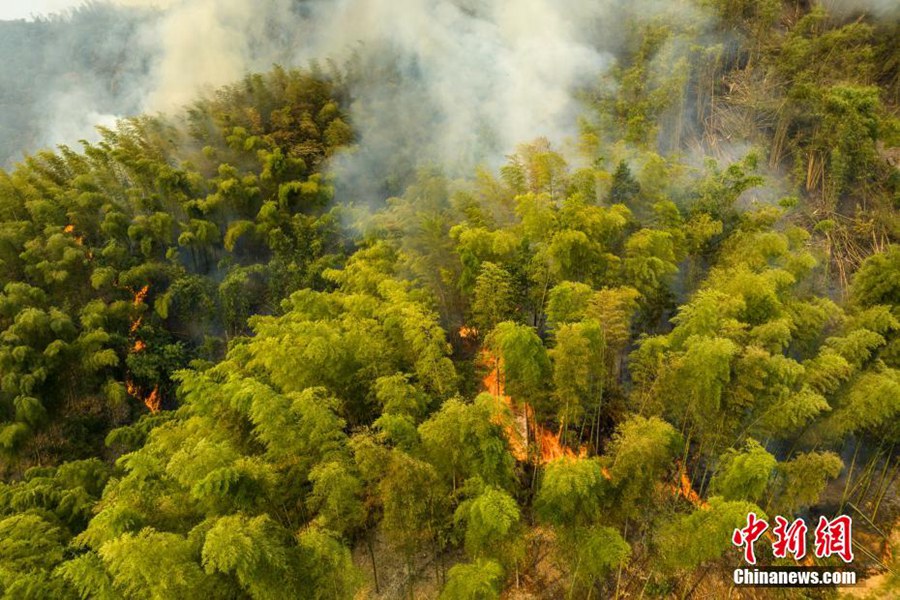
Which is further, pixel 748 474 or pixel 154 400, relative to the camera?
pixel 154 400

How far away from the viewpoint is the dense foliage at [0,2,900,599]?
6410mm

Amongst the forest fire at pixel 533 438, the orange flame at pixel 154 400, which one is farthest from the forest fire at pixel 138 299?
the forest fire at pixel 533 438

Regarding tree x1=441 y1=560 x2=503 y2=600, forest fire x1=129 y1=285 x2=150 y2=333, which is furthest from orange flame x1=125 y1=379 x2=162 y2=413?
tree x1=441 y1=560 x2=503 y2=600

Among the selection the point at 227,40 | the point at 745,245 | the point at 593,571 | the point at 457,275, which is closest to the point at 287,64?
the point at 227,40

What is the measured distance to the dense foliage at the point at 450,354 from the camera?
641 cm

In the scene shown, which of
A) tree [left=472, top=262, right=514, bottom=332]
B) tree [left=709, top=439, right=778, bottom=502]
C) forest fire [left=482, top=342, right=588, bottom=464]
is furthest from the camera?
tree [left=472, top=262, right=514, bottom=332]

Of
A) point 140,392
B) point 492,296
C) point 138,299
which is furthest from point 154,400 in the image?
point 492,296

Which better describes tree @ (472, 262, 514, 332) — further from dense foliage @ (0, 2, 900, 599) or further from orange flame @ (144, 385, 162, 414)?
orange flame @ (144, 385, 162, 414)

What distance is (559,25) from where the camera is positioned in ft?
62.0

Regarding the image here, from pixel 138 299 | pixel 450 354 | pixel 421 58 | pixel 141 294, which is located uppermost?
pixel 421 58

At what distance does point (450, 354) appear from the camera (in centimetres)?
934

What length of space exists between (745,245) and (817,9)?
12758 millimetres

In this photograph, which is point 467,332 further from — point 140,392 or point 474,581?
point 140,392

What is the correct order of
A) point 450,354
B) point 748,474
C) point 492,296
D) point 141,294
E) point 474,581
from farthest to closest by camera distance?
1. point 141,294
2. point 450,354
3. point 492,296
4. point 748,474
5. point 474,581
